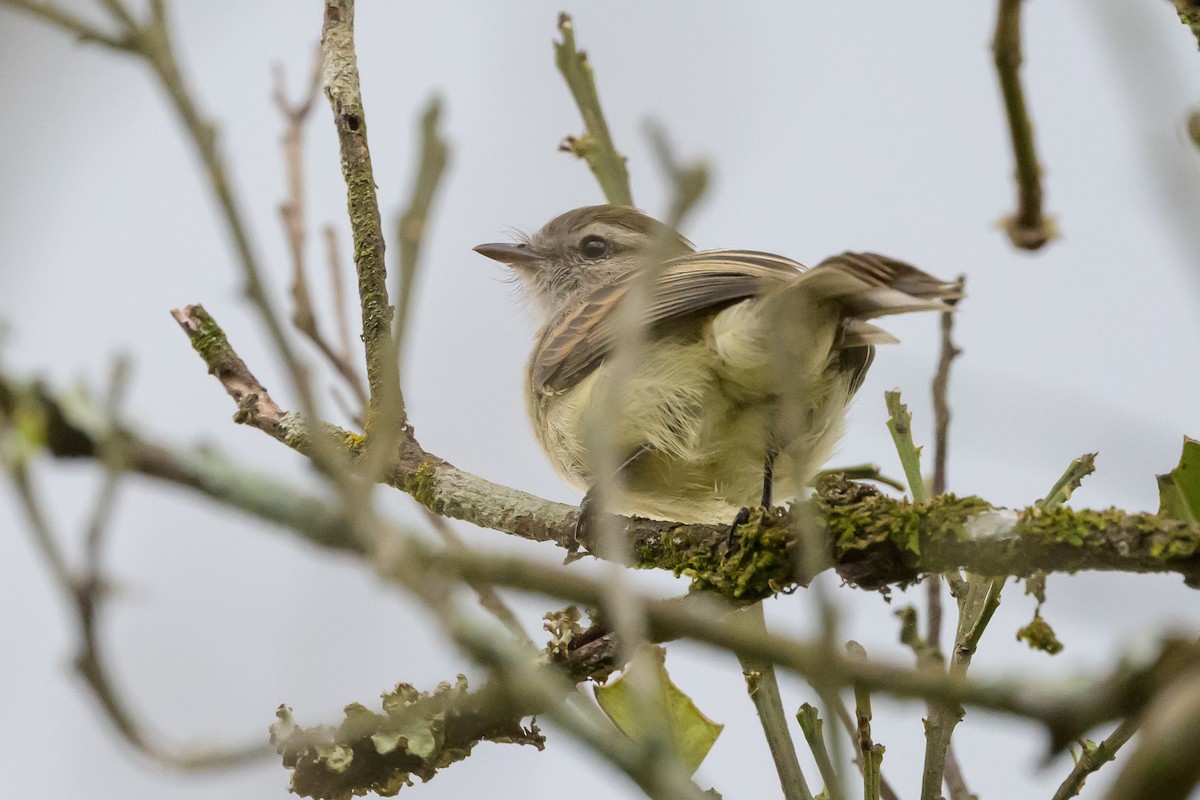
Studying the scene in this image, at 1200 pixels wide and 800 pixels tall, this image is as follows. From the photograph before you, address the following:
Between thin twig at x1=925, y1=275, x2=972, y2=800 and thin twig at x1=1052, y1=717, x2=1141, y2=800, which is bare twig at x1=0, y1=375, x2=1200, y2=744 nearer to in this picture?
thin twig at x1=1052, y1=717, x2=1141, y2=800

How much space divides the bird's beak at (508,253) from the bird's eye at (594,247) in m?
0.24

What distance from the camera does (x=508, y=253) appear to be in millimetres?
5875

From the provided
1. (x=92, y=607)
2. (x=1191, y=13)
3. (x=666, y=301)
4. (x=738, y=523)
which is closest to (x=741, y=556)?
(x=738, y=523)

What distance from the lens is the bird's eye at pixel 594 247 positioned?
5852 mm

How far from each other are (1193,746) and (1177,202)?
2.99ft

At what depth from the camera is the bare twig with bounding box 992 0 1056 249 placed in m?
1.75

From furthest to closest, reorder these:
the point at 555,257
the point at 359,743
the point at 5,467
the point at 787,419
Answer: the point at 555,257
the point at 359,743
the point at 787,419
the point at 5,467

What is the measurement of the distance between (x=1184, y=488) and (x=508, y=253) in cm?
391

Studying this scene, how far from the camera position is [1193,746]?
1.02 meters

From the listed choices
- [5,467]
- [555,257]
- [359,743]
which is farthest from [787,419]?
[555,257]

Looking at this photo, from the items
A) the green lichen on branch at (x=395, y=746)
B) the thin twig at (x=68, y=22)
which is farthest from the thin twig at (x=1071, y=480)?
the thin twig at (x=68, y=22)

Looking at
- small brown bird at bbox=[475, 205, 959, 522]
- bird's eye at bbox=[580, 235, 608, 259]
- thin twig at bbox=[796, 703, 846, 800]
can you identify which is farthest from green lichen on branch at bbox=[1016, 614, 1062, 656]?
bird's eye at bbox=[580, 235, 608, 259]

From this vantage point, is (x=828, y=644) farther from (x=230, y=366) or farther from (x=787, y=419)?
(x=230, y=366)

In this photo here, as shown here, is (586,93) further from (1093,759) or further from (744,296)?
(1093,759)
